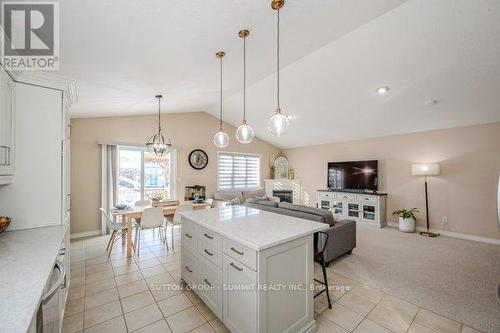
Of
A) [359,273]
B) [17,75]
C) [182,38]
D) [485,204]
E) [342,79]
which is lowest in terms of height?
[359,273]

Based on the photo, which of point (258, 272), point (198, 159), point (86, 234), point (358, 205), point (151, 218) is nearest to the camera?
point (258, 272)

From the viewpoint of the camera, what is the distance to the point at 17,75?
6.09 ft

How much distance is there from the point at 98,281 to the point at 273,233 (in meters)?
2.56

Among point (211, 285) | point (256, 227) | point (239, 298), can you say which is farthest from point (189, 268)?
point (256, 227)

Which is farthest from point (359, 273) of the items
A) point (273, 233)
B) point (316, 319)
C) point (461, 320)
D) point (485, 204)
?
point (485, 204)

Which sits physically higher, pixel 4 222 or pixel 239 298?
pixel 4 222

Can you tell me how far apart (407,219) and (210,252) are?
4961 millimetres

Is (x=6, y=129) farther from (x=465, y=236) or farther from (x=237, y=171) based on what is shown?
(x=465, y=236)

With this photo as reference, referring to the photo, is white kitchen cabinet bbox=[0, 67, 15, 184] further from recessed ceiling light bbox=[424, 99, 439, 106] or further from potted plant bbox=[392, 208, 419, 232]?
potted plant bbox=[392, 208, 419, 232]

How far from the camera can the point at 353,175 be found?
6.07 m

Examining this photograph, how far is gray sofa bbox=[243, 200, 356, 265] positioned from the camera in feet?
10.2

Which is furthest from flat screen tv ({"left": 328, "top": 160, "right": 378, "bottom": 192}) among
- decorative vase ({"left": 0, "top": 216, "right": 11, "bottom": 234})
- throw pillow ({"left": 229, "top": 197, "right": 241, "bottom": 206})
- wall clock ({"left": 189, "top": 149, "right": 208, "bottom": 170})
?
decorative vase ({"left": 0, "top": 216, "right": 11, "bottom": 234})

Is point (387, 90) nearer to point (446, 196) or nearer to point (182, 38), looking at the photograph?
point (446, 196)

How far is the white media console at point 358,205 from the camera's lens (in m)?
5.40
